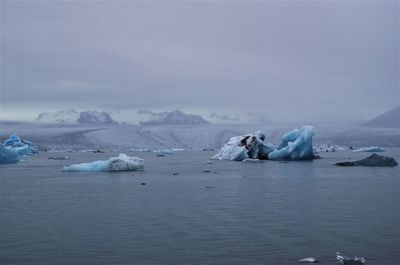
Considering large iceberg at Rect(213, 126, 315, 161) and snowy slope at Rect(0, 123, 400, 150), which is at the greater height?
snowy slope at Rect(0, 123, 400, 150)

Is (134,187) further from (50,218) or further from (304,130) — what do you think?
(304,130)

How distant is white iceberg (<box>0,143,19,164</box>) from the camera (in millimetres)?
38678

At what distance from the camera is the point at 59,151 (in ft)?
252

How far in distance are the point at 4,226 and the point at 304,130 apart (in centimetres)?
2894

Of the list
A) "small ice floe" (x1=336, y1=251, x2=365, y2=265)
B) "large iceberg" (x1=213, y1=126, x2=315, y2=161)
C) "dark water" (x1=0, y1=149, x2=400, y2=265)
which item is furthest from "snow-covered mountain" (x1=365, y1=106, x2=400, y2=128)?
"small ice floe" (x1=336, y1=251, x2=365, y2=265)

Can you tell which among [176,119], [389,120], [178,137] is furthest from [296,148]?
[176,119]

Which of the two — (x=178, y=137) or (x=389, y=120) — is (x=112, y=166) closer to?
(x=178, y=137)

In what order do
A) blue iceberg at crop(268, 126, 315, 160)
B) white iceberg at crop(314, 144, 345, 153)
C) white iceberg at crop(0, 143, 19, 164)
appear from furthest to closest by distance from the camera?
white iceberg at crop(314, 144, 345, 153) < blue iceberg at crop(268, 126, 315, 160) < white iceberg at crop(0, 143, 19, 164)

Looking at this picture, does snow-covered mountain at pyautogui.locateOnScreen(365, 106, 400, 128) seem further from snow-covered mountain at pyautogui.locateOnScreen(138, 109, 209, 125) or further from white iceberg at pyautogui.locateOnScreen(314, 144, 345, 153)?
snow-covered mountain at pyautogui.locateOnScreen(138, 109, 209, 125)

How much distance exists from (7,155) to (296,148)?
66.4 ft

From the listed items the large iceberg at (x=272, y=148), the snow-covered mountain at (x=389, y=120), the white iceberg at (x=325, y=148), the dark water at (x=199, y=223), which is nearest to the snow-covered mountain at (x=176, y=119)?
the snow-covered mountain at (x=389, y=120)

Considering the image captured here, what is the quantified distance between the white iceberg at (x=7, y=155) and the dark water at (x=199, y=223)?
19035mm

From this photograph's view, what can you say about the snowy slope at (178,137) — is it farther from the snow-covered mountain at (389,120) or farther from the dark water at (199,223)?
the dark water at (199,223)

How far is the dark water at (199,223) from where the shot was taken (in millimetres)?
8977
